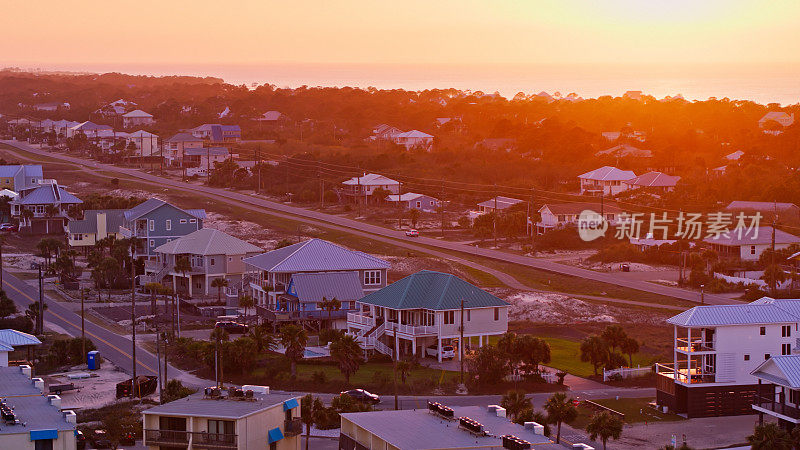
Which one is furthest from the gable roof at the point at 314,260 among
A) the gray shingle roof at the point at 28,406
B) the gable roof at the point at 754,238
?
the gable roof at the point at 754,238

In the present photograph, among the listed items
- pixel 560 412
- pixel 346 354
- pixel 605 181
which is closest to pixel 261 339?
pixel 346 354

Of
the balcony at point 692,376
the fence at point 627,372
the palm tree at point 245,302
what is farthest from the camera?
the palm tree at point 245,302

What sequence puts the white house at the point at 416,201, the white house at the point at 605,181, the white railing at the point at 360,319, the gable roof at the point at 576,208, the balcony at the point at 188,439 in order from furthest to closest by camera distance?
the white house at the point at 605,181
the white house at the point at 416,201
the gable roof at the point at 576,208
the white railing at the point at 360,319
the balcony at the point at 188,439

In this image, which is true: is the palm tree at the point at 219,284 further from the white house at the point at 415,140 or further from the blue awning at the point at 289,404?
the white house at the point at 415,140

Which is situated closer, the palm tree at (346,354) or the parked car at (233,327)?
the palm tree at (346,354)

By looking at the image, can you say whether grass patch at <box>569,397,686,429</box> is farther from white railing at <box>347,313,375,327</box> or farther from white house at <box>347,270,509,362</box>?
white railing at <box>347,313,375,327</box>

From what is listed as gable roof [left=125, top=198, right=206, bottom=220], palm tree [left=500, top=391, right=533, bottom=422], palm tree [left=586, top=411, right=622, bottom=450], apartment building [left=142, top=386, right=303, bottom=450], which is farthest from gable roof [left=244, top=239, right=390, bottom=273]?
apartment building [left=142, top=386, right=303, bottom=450]

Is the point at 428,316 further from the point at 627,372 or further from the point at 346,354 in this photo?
the point at 627,372
